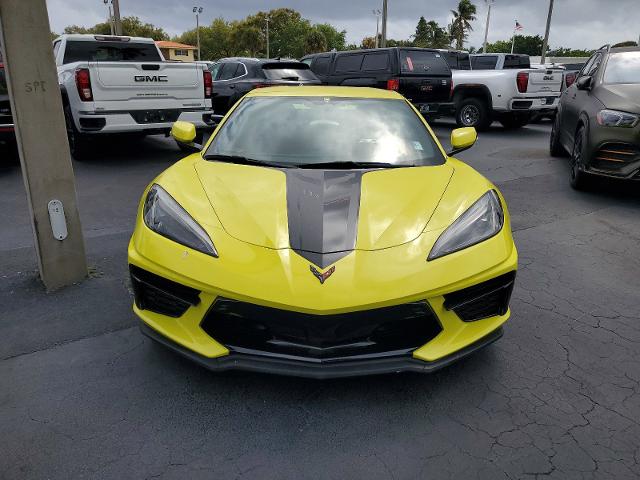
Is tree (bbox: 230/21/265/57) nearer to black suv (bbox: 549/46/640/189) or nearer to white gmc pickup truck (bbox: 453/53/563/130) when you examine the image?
white gmc pickup truck (bbox: 453/53/563/130)

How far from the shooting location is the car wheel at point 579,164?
246 inches

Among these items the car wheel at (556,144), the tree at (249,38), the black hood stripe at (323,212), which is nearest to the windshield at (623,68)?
the car wheel at (556,144)

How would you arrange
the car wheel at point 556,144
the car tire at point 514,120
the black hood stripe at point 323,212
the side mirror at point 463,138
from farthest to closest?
the car tire at point 514,120 → the car wheel at point 556,144 → the side mirror at point 463,138 → the black hood stripe at point 323,212

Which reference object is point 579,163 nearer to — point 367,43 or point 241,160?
point 241,160

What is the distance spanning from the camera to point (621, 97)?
5.89 m

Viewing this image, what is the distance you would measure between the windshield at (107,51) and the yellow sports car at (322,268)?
691 centimetres

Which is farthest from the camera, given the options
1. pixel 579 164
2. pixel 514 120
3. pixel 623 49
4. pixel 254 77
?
pixel 514 120

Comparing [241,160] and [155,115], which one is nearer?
[241,160]

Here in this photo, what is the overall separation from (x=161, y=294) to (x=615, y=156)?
215 inches

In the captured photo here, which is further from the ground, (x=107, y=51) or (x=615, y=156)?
(x=107, y=51)

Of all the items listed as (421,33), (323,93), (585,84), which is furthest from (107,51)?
(421,33)

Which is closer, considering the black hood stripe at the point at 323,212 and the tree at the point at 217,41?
the black hood stripe at the point at 323,212

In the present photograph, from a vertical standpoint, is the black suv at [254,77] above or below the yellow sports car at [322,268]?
above

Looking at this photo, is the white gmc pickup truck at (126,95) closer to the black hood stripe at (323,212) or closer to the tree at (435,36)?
the black hood stripe at (323,212)
